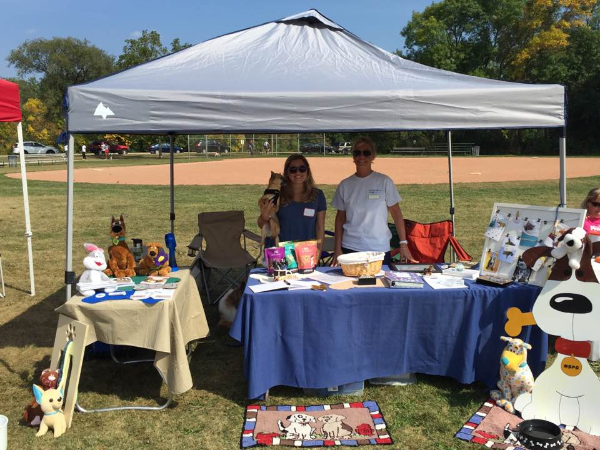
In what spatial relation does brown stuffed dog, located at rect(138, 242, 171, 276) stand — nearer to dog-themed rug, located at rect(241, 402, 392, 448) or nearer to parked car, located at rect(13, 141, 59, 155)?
dog-themed rug, located at rect(241, 402, 392, 448)

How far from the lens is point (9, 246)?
798cm

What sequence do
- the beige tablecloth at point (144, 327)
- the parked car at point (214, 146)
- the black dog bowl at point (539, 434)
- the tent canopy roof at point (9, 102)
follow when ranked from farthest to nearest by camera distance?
the parked car at point (214, 146)
the tent canopy roof at point (9, 102)
the beige tablecloth at point (144, 327)
the black dog bowl at point (539, 434)

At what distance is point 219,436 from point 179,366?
0.43 metres

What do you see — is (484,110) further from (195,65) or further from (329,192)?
(329,192)

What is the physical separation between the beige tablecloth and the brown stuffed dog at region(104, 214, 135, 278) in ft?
1.45

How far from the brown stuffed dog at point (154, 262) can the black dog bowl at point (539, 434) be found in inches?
90.1

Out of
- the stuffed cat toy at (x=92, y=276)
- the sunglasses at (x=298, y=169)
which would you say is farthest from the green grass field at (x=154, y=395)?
→ the sunglasses at (x=298, y=169)

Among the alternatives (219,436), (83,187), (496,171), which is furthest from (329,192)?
(219,436)

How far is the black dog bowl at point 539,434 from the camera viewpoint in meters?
2.52

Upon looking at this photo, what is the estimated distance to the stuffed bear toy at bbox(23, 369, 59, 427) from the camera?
2799mm

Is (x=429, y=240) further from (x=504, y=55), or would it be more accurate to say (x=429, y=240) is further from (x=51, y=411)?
(x=504, y=55)

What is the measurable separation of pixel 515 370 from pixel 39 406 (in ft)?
8.76

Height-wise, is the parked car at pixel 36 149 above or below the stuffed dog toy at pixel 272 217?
above

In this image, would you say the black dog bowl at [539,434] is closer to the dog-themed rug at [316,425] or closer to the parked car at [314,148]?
the dog-themed rug at [316,425]
